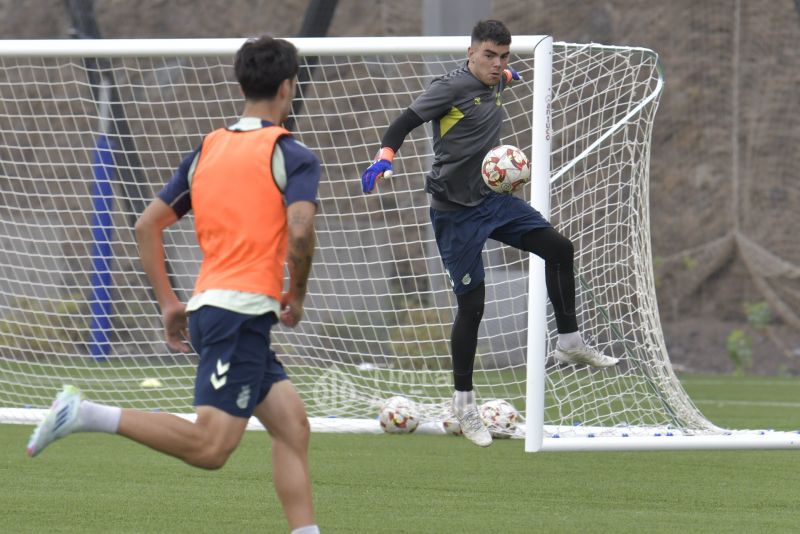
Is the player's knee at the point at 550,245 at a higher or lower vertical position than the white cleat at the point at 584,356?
higher

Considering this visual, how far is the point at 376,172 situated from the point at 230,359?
217cm

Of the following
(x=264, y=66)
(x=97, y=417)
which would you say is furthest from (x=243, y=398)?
(x=264, y=66)

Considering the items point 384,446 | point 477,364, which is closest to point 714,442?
point 384,446

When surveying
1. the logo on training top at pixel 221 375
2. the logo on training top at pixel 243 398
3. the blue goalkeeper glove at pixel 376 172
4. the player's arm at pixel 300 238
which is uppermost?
the blue goalkeeper glove at pixel 376 172

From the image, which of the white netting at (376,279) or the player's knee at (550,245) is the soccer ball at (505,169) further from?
the white netting at (376,279)

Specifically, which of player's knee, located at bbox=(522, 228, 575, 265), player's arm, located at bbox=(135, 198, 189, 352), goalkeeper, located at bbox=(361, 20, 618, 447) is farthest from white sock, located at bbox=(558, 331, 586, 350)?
player's arm, located at bbox=(135, 198, 189, 352)

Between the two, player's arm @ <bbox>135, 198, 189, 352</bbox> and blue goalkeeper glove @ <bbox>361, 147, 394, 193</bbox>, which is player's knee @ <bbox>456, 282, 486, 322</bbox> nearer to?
blue goalkeeper glove @ <bbox>361, 147, 394, 193</bbox>

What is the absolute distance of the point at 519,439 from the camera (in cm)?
723

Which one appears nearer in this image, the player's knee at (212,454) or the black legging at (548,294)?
the player's knee at (212,454)

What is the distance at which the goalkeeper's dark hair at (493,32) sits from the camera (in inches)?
236

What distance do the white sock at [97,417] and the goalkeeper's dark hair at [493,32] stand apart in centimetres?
305

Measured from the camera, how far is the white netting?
7113 millimetres

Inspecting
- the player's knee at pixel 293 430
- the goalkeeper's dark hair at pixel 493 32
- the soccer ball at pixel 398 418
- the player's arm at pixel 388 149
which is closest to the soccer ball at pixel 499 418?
the soccer ball at pixel 398 418

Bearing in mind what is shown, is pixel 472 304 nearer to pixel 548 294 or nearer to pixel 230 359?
pixel 548 294
